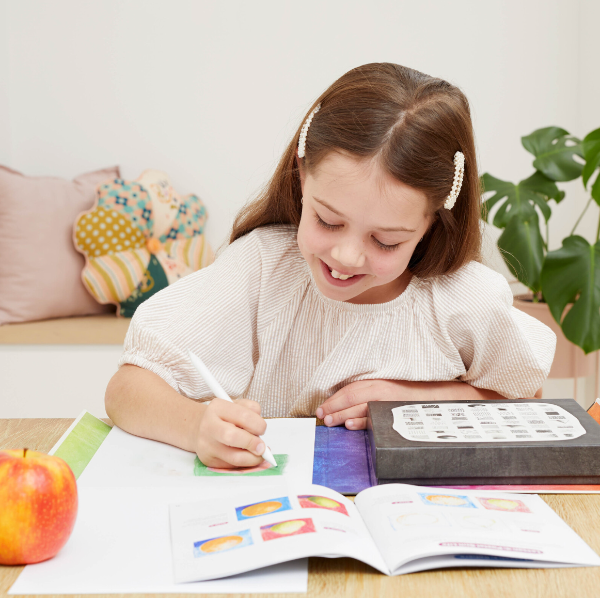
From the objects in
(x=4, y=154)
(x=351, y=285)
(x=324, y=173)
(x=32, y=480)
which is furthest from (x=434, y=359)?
(x=4, y=154)

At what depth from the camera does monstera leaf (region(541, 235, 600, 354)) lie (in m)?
1.84

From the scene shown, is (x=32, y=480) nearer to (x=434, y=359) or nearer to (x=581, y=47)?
(x=434, y=359)

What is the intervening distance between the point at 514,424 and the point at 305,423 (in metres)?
0.27

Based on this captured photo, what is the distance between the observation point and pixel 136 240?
2.36 m

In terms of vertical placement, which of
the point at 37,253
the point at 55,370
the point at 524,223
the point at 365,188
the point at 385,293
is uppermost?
the point at 365,188

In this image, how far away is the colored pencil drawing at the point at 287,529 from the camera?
514mm

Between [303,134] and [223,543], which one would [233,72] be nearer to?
[303,134]

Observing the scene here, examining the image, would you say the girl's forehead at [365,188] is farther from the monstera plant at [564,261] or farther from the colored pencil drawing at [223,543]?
the monstera plant at [564,261]

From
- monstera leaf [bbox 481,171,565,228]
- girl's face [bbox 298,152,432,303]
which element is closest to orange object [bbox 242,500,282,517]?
girl's face [bbox 298,152,432,303]

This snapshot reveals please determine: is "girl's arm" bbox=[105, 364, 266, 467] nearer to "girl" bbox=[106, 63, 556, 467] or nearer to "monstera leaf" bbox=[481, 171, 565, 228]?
"girl" bbox=[106, 63, 556, 467]

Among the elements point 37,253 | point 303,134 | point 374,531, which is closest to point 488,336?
point 303,134

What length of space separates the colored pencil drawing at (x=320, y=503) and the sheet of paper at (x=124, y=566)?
2.3 inches

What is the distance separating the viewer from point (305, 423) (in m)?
0.85

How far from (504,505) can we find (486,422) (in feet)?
0.46
